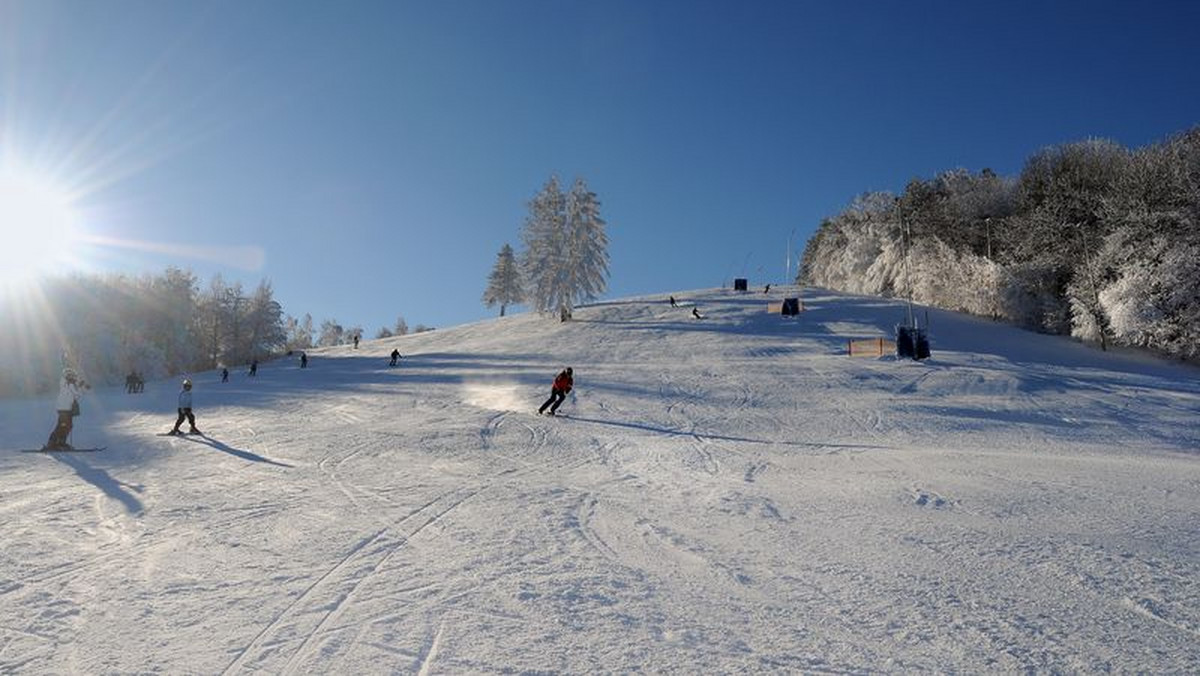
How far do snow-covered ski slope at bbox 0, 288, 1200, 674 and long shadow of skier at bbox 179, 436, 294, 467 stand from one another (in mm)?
120

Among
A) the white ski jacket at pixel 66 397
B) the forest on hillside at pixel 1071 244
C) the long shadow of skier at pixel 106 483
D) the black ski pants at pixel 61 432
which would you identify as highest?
the forest on hillside at pixel 1071 244

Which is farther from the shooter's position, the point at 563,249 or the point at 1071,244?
the point at 563,249

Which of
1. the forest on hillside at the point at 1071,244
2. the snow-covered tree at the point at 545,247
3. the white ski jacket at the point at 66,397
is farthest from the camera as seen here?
the snow-covered tree at the point at 545,247

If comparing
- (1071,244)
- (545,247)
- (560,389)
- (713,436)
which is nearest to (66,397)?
(560,389)

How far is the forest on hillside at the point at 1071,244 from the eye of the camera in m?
32.2

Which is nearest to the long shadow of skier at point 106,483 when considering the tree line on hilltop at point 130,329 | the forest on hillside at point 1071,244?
the tree line on hilltop at point 130,329

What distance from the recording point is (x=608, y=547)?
251 inches

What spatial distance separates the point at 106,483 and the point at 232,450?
150 inches

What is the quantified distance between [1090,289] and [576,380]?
1239 inches

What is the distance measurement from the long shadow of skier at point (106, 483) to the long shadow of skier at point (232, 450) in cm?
227

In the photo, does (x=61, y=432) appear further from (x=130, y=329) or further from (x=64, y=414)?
(x=130, y=329)

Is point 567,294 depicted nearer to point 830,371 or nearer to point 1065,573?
point 830,371

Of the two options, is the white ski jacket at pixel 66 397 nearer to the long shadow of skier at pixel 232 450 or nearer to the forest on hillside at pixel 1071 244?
the long shadow of skier at pixel 232 450

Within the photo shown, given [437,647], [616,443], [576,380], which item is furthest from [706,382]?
[437,647]
